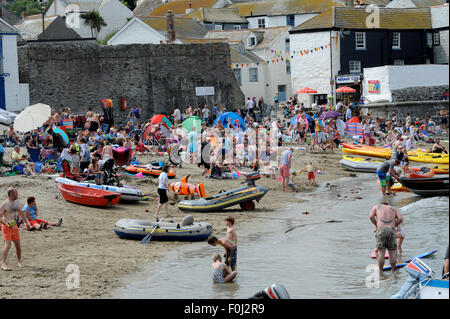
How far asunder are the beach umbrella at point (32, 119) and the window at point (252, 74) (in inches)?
1122

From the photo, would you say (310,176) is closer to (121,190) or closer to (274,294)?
(121,190)

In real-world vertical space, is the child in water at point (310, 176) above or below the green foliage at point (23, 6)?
below

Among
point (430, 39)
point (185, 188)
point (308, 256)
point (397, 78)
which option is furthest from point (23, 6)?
point (308, 256)

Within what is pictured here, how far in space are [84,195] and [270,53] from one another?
118ft

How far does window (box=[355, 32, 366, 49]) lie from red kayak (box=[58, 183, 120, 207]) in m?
32.0

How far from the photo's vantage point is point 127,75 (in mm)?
38375

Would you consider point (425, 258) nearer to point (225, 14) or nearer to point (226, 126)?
point (226, 126)

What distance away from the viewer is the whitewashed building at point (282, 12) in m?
63.2

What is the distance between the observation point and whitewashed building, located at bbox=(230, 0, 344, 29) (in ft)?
208

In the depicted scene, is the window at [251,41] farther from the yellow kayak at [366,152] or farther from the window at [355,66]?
the yellow kayak at [366,152]

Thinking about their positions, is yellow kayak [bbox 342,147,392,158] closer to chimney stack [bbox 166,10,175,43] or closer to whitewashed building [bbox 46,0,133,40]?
chimney stack [bbox 166,10,175,43]

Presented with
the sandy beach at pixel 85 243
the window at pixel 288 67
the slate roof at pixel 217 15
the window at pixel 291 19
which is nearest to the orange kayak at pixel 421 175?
the sandy beach at pixel 85 243
